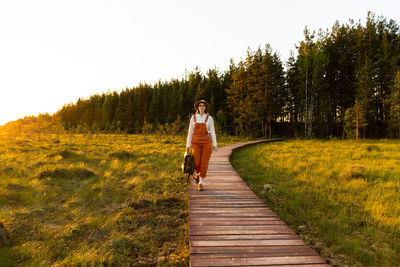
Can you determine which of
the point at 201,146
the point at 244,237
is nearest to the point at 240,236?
the point at 244,237

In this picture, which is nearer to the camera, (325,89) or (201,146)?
(201,146)

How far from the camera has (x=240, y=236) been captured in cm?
301

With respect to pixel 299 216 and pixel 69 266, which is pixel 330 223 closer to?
pixel 299 216

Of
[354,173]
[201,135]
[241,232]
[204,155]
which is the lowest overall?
[354,173]

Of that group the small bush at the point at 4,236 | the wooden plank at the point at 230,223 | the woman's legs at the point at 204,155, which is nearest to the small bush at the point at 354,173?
the wooden plank at the point at 230,223

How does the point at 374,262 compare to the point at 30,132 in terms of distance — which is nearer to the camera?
the point at 374,262

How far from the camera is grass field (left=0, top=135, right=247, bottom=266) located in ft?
10.6

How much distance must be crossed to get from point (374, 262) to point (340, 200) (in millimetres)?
2593

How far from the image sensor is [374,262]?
10.1 feet

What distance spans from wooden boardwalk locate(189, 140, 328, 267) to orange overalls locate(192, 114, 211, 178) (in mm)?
776

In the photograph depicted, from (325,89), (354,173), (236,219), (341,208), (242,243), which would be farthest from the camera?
(325,89)

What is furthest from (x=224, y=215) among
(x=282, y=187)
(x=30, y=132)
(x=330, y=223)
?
(x=30, y=132)

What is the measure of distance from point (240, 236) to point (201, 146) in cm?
255

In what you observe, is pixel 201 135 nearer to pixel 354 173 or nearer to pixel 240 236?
pixel 240 236
